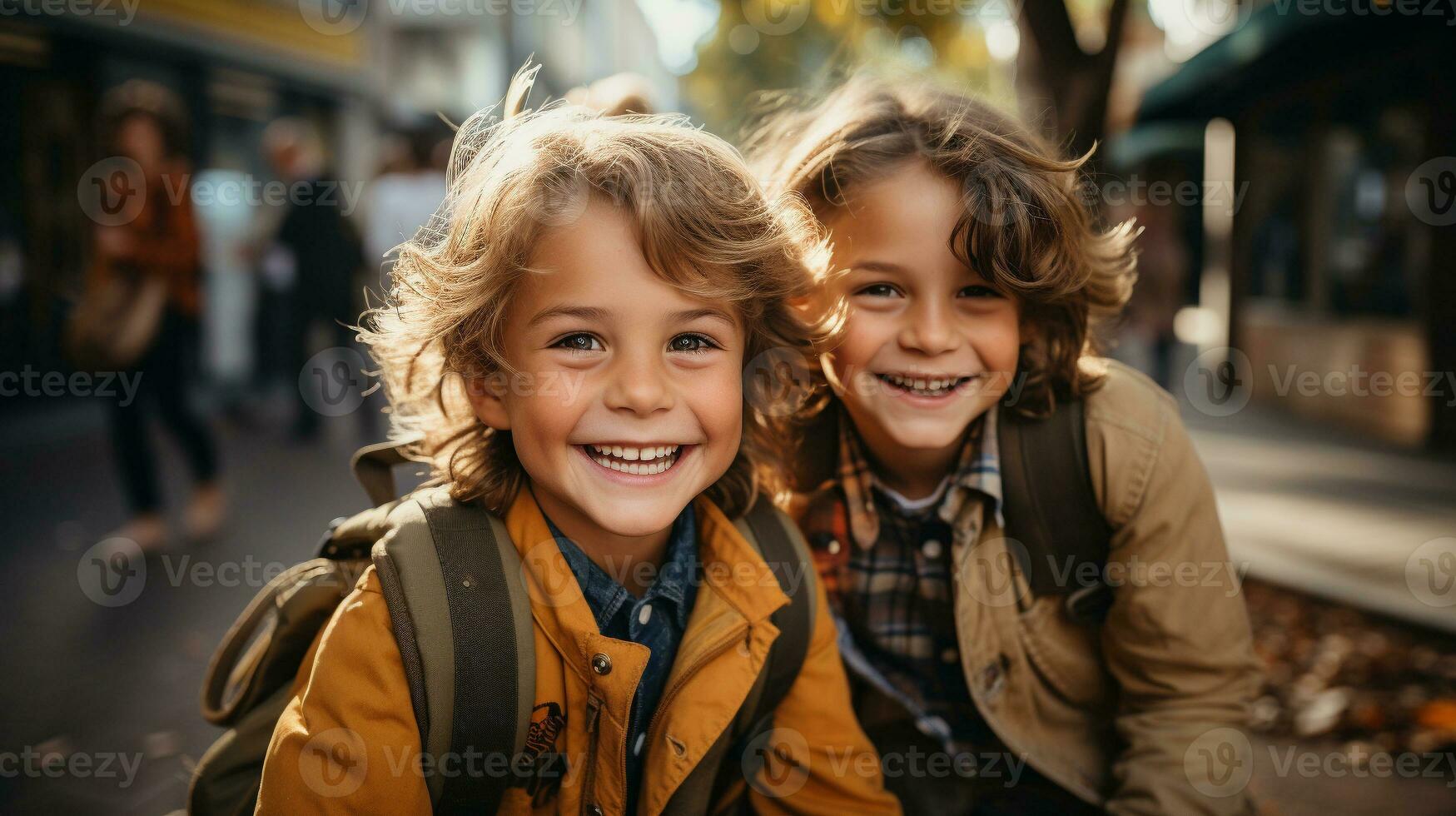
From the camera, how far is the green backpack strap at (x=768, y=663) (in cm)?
182

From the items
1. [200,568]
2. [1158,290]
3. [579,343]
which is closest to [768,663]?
[579,343]

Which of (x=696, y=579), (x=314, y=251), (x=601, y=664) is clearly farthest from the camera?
(x=314, y=251)

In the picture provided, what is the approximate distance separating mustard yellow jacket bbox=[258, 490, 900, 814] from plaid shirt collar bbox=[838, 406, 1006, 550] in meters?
0.27

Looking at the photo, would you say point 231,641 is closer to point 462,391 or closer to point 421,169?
point 462,391

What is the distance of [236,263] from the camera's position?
10969 millimetres

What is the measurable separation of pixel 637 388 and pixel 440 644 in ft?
1.66

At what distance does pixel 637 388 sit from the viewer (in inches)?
67.1

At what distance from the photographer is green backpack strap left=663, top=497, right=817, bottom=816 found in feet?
5.96

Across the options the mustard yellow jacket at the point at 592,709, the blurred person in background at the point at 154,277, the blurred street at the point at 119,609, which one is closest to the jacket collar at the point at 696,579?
the mustard yellow jacket at the point at 592,709

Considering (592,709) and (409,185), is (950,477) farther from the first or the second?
(409,185)

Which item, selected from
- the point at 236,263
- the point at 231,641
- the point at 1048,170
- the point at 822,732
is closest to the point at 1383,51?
the point at 1048,170

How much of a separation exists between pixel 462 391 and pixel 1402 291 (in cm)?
899

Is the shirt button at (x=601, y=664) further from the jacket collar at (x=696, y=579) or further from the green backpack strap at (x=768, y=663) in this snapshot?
the green backpack strap at (x=768, y=663)

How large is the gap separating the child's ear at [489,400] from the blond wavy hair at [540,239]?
17 mm
